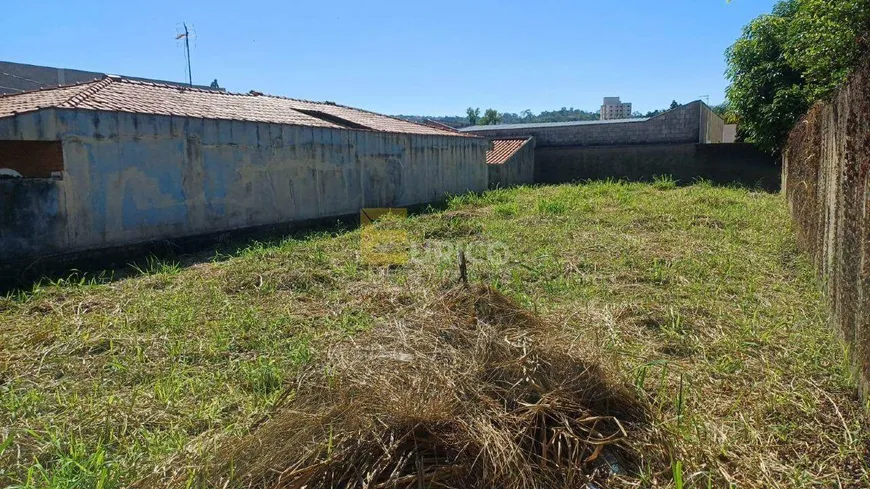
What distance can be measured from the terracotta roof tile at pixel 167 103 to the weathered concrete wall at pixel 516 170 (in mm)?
5131

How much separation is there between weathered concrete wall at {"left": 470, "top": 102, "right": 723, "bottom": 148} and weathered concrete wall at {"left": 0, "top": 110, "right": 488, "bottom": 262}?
9.62 m

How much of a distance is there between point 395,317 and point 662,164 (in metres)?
16.6

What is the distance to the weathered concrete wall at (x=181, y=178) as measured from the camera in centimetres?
695

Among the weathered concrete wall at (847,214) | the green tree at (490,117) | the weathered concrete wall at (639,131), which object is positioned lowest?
the weathered concrete wall at (847,214)

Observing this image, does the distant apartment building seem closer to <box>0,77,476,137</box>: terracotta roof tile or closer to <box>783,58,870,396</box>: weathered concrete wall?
<box>0,77,476,137</box>: terracotta roof tile

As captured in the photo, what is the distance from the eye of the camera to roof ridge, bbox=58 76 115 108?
7320 mm

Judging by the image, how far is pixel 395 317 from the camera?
4.21 m

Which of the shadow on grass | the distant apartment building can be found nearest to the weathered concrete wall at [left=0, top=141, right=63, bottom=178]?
the shadow on grass

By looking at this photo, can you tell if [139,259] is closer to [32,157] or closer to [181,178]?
[181,178]

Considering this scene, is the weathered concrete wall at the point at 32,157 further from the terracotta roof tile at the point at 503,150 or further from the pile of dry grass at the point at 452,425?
the terracotta roof tile at the point at 503,150

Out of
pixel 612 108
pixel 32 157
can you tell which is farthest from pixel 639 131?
pixel 612 108

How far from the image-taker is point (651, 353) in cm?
381

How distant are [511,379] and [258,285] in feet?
13.6

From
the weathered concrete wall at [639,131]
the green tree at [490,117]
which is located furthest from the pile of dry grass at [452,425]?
the green tree at [490,117]
